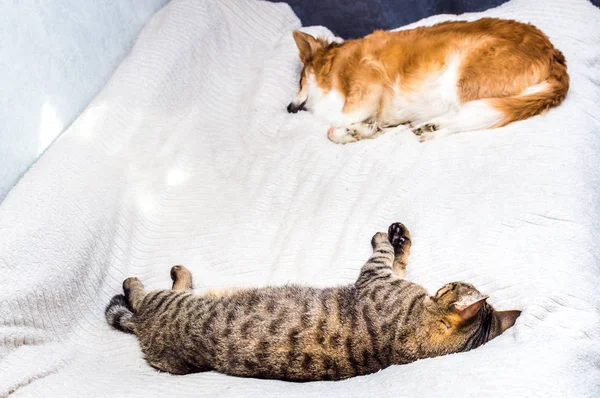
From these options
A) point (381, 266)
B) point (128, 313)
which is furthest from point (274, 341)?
point (128, 313)

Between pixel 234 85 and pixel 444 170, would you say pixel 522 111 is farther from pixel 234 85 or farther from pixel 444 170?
pixel 234 85

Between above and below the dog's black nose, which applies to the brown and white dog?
above

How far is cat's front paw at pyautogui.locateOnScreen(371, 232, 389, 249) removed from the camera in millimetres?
2209

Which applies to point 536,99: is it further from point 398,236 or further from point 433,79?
point 398,236

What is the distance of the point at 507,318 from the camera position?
177 cm

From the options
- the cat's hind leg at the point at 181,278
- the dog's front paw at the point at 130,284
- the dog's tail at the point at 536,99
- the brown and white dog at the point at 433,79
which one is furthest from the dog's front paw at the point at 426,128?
the dog's front paw at the point at 130,284

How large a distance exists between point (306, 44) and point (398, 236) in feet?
4.69

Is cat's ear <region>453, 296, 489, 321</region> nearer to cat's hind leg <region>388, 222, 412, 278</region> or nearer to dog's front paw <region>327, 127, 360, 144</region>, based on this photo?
cat's hind leg <region>388, 222, 412, 278</region>

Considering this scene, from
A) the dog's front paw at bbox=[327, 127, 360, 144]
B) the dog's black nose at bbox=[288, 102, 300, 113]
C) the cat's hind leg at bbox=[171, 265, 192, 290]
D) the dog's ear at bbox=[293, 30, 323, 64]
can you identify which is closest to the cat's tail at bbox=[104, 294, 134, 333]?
the cat's hind leg at bbox=[171, 265, 192, 290]

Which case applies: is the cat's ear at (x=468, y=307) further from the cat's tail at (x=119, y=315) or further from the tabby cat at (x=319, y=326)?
the cat's tail at (x=119, y=315)

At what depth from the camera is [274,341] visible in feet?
6.00

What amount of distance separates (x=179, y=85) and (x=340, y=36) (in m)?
1.16

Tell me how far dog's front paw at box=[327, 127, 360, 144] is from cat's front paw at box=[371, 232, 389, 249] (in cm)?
75

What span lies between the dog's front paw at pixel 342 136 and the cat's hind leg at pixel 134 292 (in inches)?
48.6
